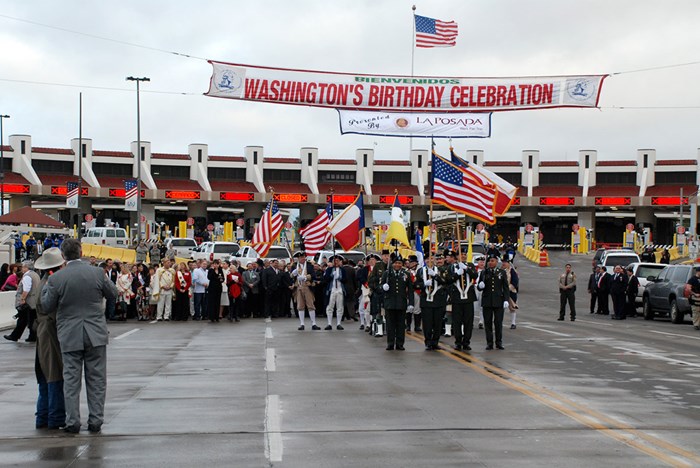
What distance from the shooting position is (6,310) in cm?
2506

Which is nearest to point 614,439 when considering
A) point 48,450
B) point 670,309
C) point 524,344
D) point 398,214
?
point 48,450

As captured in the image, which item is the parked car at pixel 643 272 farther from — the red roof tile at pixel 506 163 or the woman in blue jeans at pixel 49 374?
the red roof tile at pixel 506 163

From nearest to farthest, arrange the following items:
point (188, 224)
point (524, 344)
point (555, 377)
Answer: point (555, 377), point (524, 344), point (188, 224)

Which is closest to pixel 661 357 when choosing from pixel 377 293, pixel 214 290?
pixel 377 293

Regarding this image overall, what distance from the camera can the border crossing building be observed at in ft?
255

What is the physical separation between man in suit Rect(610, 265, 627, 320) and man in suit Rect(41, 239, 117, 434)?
79.8ft

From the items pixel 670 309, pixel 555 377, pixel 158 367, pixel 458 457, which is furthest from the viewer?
pixel 670 309

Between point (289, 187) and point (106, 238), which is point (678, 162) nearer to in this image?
point (289, 187)

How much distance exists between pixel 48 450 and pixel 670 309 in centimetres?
2457

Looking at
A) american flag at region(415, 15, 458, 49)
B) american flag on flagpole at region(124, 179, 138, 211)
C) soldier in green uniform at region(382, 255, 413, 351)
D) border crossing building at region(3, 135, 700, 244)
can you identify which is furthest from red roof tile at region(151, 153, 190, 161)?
soldier in green uniform at region(382, 255, 413, 351)

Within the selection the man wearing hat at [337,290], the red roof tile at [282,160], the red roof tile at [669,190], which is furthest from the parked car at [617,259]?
the red roof tile at [282,160]

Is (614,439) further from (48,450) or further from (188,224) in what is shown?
(188,224)

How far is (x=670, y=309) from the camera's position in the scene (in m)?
29.4

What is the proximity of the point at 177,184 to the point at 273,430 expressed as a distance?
238 ft
